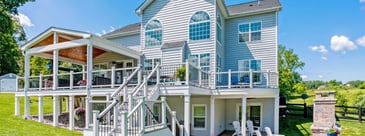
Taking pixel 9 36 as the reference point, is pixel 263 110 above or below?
below

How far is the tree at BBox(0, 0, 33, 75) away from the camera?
861 cm

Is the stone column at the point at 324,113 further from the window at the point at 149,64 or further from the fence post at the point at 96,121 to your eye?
the window at the point at 149,64

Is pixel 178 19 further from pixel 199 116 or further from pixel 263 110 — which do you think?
pixel 263 110

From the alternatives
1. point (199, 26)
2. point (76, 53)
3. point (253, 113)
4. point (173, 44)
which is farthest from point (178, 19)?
point (253, 113)

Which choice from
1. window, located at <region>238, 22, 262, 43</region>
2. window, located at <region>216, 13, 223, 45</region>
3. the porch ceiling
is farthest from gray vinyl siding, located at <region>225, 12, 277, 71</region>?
the porch ceiling

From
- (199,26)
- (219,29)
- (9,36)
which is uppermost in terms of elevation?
(199,26)

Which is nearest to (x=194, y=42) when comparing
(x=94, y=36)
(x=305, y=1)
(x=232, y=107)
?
(x=232, y=107)

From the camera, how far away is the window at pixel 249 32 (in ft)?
46.1

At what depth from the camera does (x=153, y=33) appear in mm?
14742

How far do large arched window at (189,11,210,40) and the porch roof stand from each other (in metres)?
3.45

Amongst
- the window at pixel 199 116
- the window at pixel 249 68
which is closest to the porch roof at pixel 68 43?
the window at pixel 199 116

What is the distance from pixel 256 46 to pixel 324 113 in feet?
20.8

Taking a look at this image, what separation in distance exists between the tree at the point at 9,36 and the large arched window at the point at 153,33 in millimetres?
6808

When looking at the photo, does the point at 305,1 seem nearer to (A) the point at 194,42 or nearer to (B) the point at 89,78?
(A) the point at 194,42
